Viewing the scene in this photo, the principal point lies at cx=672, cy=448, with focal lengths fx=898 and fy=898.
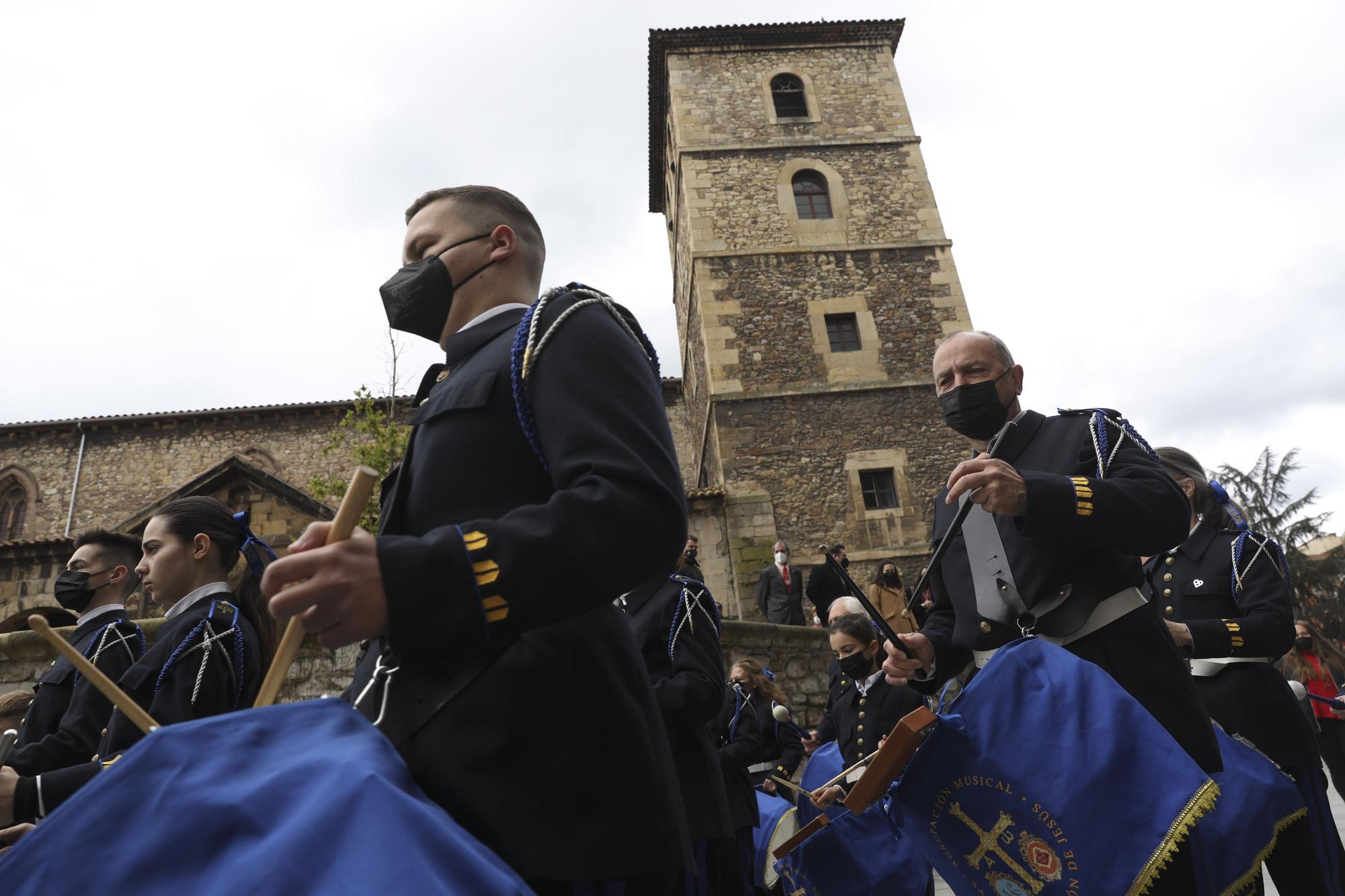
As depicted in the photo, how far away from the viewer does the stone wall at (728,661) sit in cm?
Result: 861

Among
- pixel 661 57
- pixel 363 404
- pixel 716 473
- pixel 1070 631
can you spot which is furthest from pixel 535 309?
pixel 363 404

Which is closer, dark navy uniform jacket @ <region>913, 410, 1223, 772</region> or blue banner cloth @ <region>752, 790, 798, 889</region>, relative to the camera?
dark navy uniform jacket @ <region>913, 410, 1223, 772</region>

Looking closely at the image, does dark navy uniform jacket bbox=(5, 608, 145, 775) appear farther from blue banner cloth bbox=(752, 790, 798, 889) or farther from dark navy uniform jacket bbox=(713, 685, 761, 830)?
blue banner cloth bbox=(752, 790, 798, 889)

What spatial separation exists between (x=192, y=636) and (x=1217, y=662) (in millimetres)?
4004

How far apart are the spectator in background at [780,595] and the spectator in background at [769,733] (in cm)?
715

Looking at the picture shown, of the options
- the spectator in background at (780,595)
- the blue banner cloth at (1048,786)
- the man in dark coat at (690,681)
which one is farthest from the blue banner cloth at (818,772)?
the spectator in background at (780,595)

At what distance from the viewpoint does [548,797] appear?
52.4 inches

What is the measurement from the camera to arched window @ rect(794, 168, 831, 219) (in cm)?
2073

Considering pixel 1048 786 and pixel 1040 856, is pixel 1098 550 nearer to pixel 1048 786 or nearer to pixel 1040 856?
pixel 1048 786

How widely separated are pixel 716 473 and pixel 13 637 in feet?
43.2

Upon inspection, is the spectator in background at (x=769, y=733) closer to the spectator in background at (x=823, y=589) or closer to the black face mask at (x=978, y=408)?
the black face mask at (x=978, y=408)

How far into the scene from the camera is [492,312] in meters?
1.84

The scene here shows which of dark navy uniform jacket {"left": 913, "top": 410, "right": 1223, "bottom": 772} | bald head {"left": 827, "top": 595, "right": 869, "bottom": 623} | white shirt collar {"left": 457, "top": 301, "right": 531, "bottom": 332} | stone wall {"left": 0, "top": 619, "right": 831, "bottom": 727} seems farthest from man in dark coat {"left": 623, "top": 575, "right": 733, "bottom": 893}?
stone wall {"left": 0, "top": 619, "right": 831, "bottom": 727}

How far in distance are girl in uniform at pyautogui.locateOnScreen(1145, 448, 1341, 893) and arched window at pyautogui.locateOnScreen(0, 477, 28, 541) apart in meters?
30.5
